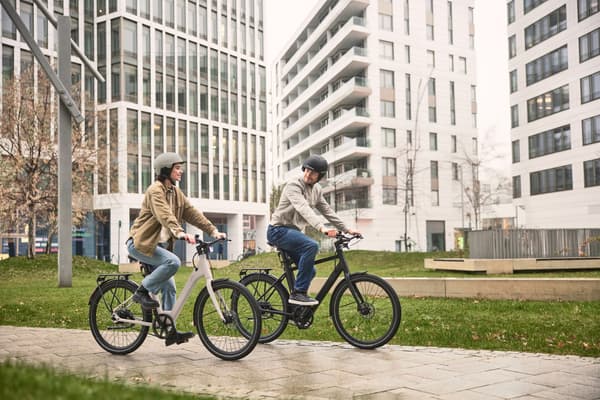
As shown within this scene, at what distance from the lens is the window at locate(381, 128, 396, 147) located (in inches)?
2217

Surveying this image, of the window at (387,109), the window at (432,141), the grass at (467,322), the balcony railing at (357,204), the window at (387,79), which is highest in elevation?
the window at (387,79)

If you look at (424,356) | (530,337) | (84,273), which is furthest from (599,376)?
(84,273)

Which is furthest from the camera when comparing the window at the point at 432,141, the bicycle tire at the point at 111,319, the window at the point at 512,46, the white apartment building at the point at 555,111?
the window at the point at 432,141

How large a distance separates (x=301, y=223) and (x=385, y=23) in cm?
5374

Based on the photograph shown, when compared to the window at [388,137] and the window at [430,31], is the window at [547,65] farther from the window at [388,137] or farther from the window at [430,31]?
the window at [388,137]

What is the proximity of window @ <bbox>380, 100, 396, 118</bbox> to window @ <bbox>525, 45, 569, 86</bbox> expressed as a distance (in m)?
12.1

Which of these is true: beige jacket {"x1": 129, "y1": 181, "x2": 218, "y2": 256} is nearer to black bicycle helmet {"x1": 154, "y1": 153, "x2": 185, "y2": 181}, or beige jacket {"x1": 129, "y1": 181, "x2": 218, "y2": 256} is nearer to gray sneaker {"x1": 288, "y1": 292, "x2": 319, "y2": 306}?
black bicycle helmet {"x1": 154, "y1": 153, "x2": 185, "y2": 181}

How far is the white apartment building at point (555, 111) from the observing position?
4256 centimetres

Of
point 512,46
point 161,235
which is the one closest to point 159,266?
point 161,235

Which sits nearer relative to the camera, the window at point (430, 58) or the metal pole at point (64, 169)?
the metal pole at point (64, 169)

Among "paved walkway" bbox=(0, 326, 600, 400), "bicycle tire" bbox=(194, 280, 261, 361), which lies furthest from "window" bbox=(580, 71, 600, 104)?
"bicycle tire" bbox=(194, 280, 261, 361)

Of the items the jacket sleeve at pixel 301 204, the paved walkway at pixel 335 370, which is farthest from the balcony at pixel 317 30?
the paved walkway at pixel 335 370

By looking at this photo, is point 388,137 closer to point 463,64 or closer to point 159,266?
point 463,64

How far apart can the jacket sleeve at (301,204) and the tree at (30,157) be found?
22.1 metres
